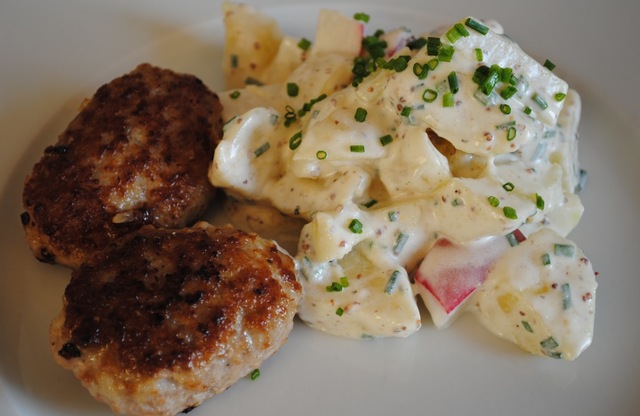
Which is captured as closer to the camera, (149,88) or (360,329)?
(360,329)

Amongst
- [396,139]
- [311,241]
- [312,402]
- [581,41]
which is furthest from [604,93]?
[312,402]

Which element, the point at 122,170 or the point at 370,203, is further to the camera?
the point at 370,203

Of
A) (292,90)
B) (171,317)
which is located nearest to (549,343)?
(171,317)

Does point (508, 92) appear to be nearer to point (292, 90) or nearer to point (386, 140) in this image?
point (386, 140)

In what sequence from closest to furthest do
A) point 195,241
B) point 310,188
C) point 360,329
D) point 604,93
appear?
point 195,241
point 360,329
point 310,188
point 604,93

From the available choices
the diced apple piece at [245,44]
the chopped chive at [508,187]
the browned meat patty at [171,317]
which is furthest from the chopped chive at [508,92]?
the diced apple piece at [245,44]

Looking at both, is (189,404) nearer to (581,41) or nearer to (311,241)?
(311,241)
